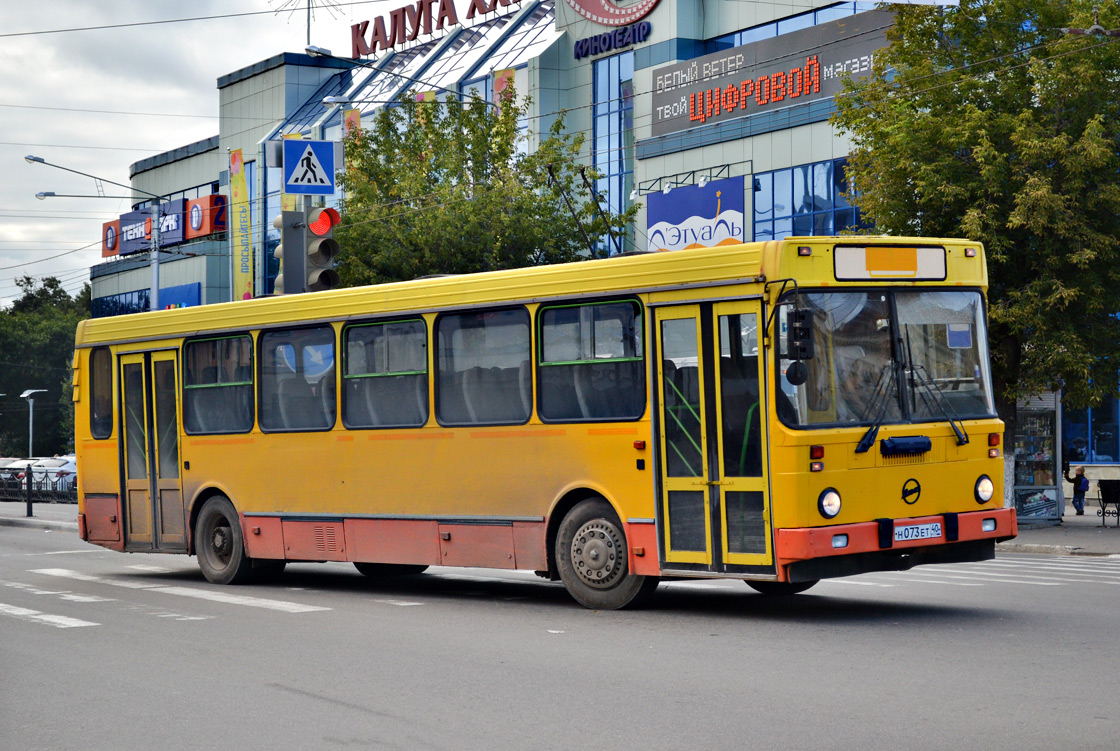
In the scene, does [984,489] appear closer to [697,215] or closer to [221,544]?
[221,544]

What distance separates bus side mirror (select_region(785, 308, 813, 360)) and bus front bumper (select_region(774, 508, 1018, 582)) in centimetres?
134

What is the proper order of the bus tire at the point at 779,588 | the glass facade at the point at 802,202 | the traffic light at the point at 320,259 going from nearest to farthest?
the bus tire at the point at 779,588 < the traffic light at the point at 320,259 < the glass facade at the point at 802,202

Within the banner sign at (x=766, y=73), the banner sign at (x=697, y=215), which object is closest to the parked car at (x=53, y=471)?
the banner sign at (x=697, y=215)

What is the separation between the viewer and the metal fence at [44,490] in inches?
1848

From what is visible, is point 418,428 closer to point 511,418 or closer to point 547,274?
point 511,418

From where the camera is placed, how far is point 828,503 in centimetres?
1102

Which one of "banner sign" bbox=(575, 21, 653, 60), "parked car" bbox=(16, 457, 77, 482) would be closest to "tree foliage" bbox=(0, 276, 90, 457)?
"parked car" bbox=(16, 457, 77, 482)

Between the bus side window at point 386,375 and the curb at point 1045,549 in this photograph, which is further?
the curb at point 1045,549

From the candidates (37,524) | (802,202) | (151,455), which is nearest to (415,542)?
(151,455)

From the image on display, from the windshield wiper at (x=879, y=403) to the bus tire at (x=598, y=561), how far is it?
2225 mm

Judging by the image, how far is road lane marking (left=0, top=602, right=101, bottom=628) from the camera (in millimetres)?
12430

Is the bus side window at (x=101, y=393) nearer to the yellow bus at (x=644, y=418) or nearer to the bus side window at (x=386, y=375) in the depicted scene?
the yellow bus at (x=644, y=418)

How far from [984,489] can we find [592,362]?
3468mm

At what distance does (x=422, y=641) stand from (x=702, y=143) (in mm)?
36466
